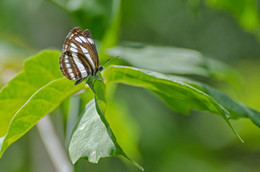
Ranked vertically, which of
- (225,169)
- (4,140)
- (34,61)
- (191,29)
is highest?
(34,61)

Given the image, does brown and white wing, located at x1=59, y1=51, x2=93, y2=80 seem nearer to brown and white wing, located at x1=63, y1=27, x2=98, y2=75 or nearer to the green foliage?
brown and white wing, located at x1=63, y1=27, x2=98, y2=75

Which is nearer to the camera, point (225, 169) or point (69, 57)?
point (69, 57)

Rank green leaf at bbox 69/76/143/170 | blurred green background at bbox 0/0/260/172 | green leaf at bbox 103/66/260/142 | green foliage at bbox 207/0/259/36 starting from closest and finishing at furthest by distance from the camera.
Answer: green leaf at bbox 69/76/143/170 < green leaf at bbox 103/66/260/142 < green foliage at bbox 207/0/259/36 < blurred green background at bbox 0/0/260/172

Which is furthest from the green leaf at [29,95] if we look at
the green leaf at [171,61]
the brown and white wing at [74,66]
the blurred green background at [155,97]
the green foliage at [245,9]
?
the green foliage at [245,9]

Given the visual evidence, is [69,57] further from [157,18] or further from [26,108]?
[157,18]

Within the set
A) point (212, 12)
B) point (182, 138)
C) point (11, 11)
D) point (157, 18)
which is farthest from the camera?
point (212, 12)

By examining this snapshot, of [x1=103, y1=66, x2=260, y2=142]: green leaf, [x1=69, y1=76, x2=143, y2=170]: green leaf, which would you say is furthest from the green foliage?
[x1=69, y1=76, x2=143, y2=170]: green leaf

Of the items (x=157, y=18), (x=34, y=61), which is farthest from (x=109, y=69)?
(x=157, y=18)
